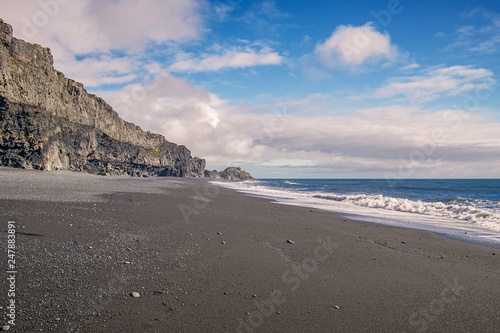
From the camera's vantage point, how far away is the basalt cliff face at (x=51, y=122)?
99.6ft

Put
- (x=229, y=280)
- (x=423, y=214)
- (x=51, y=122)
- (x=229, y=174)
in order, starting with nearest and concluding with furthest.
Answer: (x=229, y=280), (x=423, y=214), (x=51, y=122), (x=229, y=174)

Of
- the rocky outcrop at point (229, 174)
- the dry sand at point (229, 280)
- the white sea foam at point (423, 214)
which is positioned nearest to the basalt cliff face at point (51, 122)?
the dry sand at point (229, 280)

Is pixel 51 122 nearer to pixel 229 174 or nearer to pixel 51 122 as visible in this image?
pixel 51 122

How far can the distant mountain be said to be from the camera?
30375mm

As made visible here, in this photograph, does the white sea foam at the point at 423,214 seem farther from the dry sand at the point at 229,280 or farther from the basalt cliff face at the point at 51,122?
the basalt cliff face at the point at 51,122

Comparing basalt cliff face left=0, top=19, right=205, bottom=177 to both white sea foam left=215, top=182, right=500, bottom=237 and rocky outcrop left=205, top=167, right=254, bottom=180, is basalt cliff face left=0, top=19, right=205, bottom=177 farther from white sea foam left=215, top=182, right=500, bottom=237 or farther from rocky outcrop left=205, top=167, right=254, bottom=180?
rocky outcrop left=205, top=167, right=254, bottom=180

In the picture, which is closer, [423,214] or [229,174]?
[423,214]

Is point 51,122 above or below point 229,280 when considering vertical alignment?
above

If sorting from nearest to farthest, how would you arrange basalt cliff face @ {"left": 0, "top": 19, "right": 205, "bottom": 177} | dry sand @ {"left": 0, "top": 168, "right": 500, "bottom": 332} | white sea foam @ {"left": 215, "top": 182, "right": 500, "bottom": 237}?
dry sand @ {"left": 0, "top": 168, "right": 500, "bottom": 332}, white sea foam @ {"left": 215, "top": 182, "right": 500, "bottom": 237}, basalt cliff face @ {"left": 0, "top": 19, "right": 205, "bottom": 177}

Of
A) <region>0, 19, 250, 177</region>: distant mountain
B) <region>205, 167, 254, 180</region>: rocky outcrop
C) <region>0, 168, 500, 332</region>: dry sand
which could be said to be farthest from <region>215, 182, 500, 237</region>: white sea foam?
<region>205, 167, 254, 180</region>: rocky outcrop

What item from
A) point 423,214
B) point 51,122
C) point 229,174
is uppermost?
point 51,122

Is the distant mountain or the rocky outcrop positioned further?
the rocky outcrop

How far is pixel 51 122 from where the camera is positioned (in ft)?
121

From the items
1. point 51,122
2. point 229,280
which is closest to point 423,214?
point 229,280
